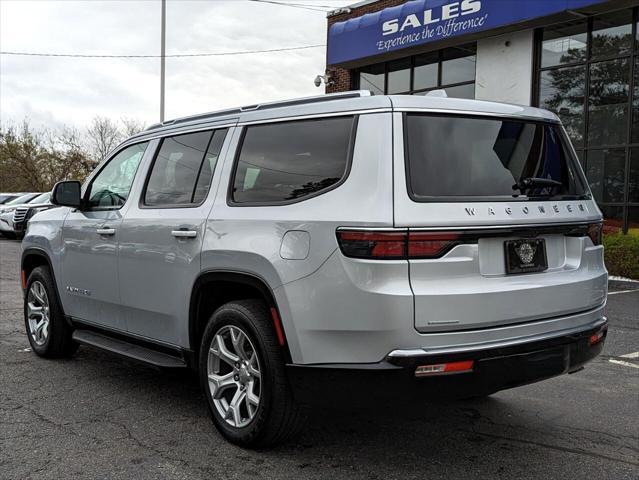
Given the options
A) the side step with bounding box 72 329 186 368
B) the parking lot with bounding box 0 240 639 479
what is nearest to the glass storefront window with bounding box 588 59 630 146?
the parking lot with bounding box 0 240 639 479

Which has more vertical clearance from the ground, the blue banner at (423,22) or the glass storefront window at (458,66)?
the blue banner at (423,22)

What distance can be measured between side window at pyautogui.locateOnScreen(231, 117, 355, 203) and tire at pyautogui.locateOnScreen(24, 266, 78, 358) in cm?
257

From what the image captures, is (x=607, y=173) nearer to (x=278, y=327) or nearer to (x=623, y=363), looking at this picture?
(x=623, y=363)

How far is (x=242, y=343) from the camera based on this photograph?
3650 mm

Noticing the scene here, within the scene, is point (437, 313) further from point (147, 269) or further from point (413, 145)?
point (147, 269)

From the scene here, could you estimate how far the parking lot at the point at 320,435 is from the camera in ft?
11.2

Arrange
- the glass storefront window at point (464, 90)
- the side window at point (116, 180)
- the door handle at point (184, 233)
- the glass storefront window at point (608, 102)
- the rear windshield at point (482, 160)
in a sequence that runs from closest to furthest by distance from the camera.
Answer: the rear windshield at point (482, 160) → the door handle at point (184, 233) → the side window at point (116, 180) → the glass storefront window at point (608, 102) → the glass storefront window at point (464, 90)

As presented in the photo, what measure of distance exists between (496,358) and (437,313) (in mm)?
392

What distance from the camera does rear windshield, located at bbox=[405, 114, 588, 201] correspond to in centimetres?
322

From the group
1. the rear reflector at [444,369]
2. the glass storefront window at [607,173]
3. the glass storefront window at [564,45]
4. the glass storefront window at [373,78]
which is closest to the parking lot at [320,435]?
the rear reflector at [444,369]

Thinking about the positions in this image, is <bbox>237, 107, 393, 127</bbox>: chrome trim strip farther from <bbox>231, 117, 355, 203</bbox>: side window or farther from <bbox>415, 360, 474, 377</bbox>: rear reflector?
<bbox>415, 360, 474, 377</bbox>: rear reflector

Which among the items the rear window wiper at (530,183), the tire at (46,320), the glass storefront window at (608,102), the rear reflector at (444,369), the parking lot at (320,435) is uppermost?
the glass storefront window at (608,102)

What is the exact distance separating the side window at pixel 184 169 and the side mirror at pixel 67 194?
0.91m

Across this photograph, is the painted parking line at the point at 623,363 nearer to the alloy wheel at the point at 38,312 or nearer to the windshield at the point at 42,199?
the alloy wheel at the point at 38,312
